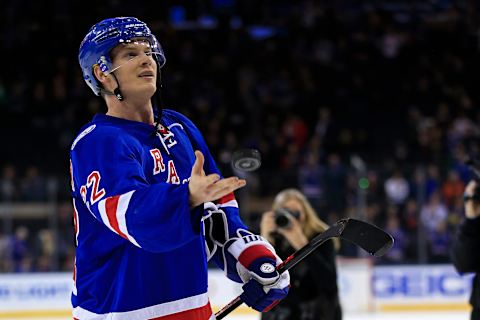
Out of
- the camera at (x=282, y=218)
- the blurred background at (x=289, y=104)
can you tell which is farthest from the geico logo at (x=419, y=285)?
the camera at (x=282, y=218)

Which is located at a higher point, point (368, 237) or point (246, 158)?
point (246, 158)

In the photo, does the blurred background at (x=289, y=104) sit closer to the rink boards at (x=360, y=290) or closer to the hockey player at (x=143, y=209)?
the rink boards at (x=360, y=290)

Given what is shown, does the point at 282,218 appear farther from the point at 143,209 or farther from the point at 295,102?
the point at 295,102

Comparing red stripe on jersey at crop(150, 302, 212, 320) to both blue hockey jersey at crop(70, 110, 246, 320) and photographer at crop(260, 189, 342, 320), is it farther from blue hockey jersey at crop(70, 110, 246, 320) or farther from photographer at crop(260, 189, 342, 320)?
photographer at crop(260, 189, 342, 320)

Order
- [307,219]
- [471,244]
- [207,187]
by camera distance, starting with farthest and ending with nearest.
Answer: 1. [307,219]
2. [471,244]
3. [207,187]

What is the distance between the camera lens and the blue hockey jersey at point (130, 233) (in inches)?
70.1

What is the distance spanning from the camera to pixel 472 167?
10.9 feet

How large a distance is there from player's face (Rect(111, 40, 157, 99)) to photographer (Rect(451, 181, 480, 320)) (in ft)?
5.64

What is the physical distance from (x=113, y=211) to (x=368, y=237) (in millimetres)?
636

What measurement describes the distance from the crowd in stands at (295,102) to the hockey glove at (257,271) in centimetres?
647

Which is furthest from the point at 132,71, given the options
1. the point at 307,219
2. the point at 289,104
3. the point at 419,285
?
the point at 289,104

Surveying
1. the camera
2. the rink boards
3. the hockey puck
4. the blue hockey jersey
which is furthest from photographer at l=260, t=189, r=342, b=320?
the rink boards

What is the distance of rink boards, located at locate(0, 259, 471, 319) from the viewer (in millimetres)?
7996

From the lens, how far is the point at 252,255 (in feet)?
7.13
